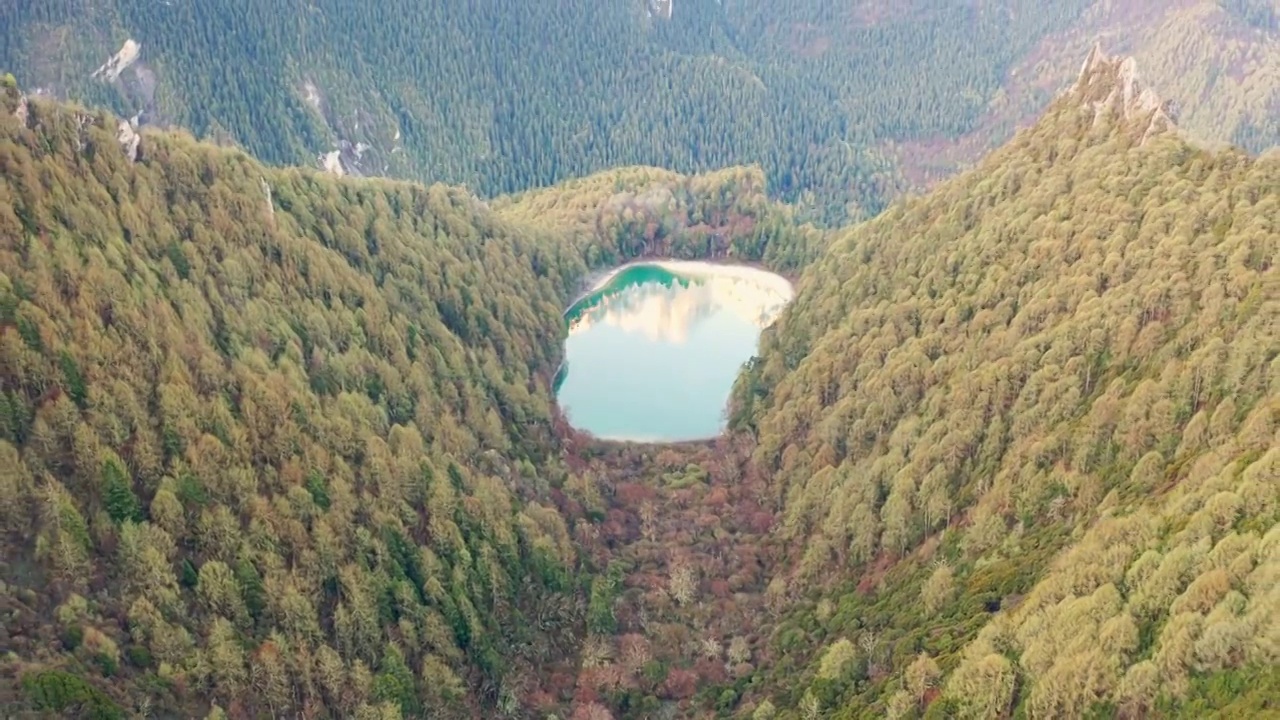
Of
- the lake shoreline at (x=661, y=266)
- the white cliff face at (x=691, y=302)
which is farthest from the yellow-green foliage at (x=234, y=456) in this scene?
the lake shoreline at (x=661, y=266)

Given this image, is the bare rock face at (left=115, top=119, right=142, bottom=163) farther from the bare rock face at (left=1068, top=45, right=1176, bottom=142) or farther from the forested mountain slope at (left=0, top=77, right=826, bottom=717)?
the bare rock face at (left=1068, top=45, right=1176, bottom=142)

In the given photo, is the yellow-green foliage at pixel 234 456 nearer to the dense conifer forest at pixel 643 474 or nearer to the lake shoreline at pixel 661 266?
the dense conifer forest at pixel 643 474

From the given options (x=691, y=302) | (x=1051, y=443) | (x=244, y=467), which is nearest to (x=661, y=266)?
(x=691, y=302)

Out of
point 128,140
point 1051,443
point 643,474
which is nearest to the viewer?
point 1051,443

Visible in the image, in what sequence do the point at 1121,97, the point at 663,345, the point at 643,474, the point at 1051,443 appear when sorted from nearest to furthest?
the point at 1051,443 < the point at 1121,97 < the point at 643,474 < the point at 663,345

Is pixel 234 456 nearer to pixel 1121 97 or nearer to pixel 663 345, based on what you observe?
pixel 1121 97

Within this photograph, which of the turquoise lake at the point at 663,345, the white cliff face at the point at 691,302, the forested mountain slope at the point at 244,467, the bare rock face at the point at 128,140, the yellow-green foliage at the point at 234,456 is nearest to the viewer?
the forested mountain slope at the point at 244,467
